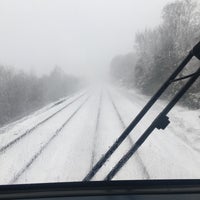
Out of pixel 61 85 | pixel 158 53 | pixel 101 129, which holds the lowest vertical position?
pixel 61 85

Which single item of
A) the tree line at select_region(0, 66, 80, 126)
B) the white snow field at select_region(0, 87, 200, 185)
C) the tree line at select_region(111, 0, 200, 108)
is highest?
the tree line at select_region(111, 0, 200, 108)

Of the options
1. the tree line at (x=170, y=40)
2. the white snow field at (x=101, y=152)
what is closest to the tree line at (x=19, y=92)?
the white snow field at (x=101, y=152)

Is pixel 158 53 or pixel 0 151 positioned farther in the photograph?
pixel 0 151

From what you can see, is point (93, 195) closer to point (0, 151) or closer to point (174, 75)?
point (174, 75)

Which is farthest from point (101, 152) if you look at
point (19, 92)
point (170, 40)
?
point (19, 92)

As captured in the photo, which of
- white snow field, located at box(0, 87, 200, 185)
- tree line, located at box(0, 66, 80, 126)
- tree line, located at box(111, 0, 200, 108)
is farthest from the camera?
tree line, located at box(0, 66, 80, 126)

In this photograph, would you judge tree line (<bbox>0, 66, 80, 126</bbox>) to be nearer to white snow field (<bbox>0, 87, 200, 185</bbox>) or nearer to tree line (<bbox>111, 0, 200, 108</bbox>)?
white snow field (<bbox>0, 87, 200, 185</bbox>)

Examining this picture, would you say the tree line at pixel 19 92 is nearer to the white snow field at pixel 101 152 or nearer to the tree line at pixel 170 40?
the white snow field at pixel 101 152

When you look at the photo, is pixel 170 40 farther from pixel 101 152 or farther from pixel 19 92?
pixel 19 92

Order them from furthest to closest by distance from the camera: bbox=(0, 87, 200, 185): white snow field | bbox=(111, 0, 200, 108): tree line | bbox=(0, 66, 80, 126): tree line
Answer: bbox=(0, 66, 80, 126): tree line
bbox=(0, 87, 200, 185): white snow field
bbox=(111, 0, 200, 108): tree line

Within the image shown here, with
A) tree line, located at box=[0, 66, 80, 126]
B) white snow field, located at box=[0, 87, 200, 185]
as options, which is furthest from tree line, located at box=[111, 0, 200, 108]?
tree line, located at box=[0, 66, 80, 126]

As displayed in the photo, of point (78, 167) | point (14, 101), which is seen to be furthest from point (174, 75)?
point (14, 101)

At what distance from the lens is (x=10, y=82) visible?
22.0 m

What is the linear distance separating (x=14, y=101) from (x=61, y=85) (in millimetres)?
14550
